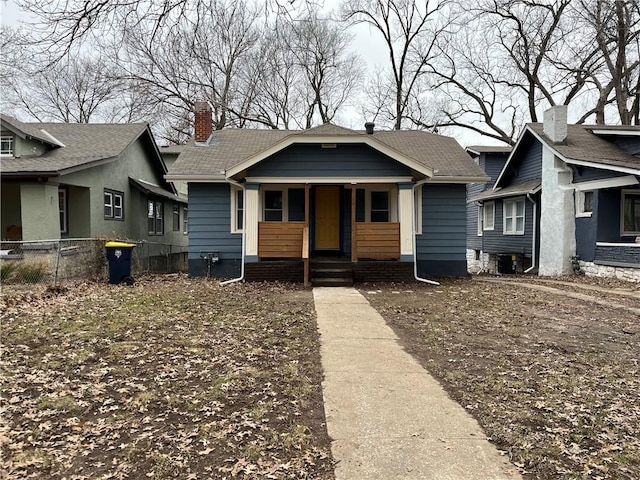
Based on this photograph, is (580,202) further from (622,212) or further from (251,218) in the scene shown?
(251,218)

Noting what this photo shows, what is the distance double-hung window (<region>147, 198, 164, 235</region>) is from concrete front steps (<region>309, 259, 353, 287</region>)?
12628 millimetres

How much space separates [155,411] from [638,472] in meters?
3.56

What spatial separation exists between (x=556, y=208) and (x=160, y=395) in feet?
50.7

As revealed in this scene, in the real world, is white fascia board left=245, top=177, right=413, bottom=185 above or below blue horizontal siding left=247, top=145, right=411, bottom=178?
below

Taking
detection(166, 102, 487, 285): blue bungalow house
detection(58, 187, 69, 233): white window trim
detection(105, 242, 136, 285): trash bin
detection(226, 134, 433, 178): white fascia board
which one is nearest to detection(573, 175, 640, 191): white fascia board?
detection(166, 102, 487, 285): blue bungalow house

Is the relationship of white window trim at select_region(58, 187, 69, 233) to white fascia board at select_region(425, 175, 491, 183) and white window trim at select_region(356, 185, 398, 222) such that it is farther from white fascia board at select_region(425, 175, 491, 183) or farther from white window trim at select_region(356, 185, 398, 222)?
white fascia board at select_region(425, 175, 491, 183)

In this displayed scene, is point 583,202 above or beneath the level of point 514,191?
beneath

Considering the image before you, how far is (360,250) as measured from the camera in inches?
484

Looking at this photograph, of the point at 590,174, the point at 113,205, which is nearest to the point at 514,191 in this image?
the point at 590,174

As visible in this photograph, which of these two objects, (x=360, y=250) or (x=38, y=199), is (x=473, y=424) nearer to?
(x=360, y=250)

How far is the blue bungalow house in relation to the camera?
1223cm

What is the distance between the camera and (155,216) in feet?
74.1

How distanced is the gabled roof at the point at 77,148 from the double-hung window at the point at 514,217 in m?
16.6

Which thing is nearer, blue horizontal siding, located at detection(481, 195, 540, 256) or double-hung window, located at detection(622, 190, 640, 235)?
double-hung window, located at detection(622, 190, 640, 235)
